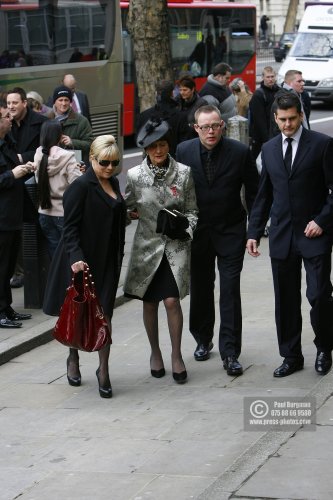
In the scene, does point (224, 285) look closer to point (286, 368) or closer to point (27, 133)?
point (286, 368)

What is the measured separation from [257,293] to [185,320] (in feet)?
3.77

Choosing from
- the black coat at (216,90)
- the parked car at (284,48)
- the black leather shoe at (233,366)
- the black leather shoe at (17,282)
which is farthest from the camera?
the parked car at (284,48)

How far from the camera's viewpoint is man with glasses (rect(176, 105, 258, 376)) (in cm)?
791

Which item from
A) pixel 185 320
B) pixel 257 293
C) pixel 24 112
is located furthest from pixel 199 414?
pixel 24 112

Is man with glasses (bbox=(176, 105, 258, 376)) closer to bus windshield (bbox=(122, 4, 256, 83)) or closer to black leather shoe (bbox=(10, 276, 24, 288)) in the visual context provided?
black leather shoe (bbox=(10, 276, 24, 288))

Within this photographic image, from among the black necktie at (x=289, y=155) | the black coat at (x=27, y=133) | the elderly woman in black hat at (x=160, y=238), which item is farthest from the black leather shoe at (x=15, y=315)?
the black necktie at (x=289, y=155)

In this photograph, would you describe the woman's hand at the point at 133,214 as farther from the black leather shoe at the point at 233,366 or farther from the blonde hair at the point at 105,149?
the black leather shoe at the point at 233,366

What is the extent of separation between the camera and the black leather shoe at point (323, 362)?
25.6ft

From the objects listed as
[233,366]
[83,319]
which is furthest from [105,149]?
[233,366]

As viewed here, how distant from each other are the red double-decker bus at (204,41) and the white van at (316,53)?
127 cm

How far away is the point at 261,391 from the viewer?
7.57m

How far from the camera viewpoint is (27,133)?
10.8 meters

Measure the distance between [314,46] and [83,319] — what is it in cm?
2650

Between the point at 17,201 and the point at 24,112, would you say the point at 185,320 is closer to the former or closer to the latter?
the point at 17,201
